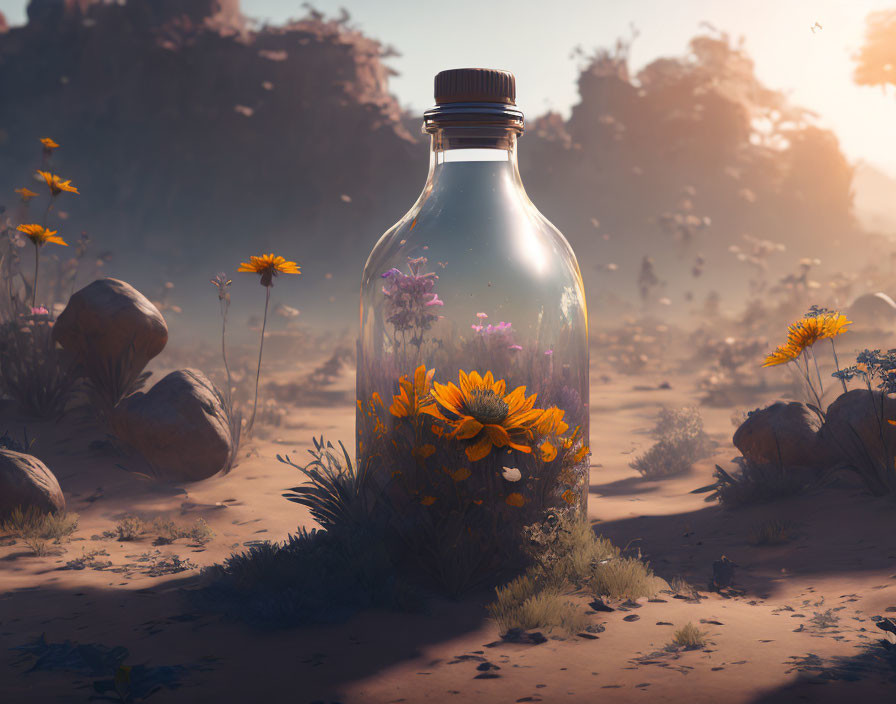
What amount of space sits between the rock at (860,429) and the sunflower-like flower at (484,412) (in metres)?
2.88

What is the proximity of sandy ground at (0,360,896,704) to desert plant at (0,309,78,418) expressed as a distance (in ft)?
7.60

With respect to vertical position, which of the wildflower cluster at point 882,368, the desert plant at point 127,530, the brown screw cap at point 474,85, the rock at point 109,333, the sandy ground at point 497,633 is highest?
the brown screw cap at point 474,85

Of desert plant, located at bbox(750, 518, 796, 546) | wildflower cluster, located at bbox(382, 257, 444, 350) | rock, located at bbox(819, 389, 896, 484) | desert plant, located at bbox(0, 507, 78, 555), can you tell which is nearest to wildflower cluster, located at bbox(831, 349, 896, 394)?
rock, located at bbox(819, 389, 896, 484)

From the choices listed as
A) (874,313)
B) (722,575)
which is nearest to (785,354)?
(722,575)

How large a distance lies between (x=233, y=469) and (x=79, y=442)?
5.09ft

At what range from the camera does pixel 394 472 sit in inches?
145

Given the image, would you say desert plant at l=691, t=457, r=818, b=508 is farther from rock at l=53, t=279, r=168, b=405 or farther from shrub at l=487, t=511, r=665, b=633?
rock at l=53, t=279, r=168, b=405

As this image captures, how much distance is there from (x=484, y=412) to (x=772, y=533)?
2.55 metres

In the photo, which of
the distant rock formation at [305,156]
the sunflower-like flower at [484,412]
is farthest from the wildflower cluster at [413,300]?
the distant rock formation at [305,156]

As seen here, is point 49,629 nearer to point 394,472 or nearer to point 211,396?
Result: point 394,472

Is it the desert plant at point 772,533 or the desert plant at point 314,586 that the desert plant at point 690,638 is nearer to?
the desert plant at point 314,586

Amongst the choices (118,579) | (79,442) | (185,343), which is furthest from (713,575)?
(185,343)

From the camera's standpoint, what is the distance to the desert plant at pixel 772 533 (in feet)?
16.1

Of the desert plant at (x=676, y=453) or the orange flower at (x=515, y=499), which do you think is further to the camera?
the desert plant at (x=676, y=453)
